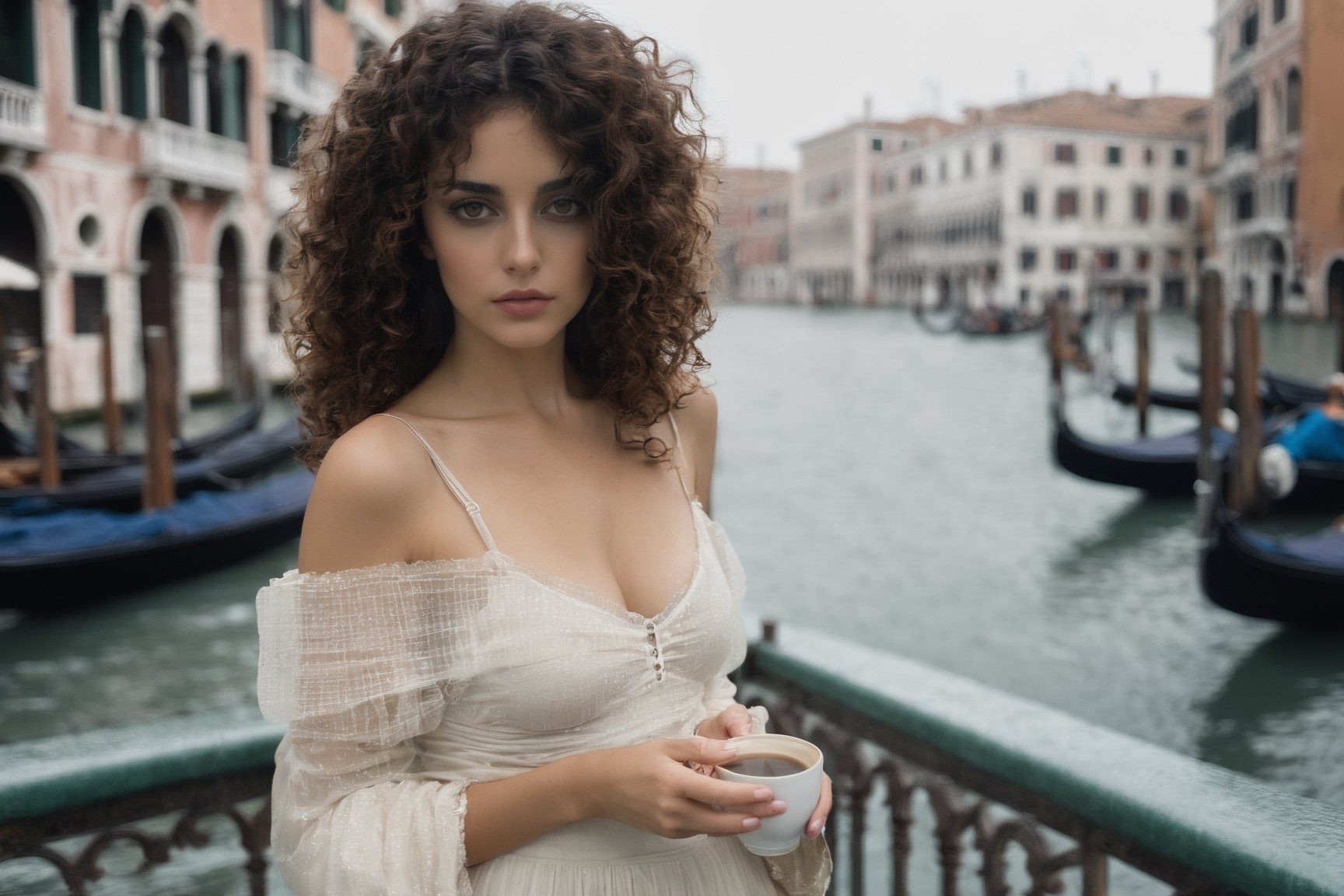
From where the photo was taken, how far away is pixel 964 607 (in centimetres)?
464

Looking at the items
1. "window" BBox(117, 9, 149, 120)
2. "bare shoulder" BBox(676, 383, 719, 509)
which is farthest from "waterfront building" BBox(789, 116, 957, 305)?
"bare shoulder" BBox(676, 383, 719, 509)

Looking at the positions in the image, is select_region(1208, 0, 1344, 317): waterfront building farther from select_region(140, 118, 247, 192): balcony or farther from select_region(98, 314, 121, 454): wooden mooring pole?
select_region(98, 314, 121, 454): wooden mooring pole

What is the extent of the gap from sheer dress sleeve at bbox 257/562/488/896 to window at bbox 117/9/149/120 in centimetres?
713

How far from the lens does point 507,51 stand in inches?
22.9

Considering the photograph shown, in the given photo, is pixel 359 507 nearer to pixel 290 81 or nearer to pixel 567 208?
pixel 567 208

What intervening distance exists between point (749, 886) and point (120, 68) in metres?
7.29

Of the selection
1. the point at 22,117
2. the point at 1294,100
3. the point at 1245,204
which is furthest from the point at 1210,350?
the point at 1245,204

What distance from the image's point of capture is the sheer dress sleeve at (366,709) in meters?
0.55

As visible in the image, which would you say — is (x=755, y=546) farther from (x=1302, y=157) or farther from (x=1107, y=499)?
(x=1302, y=157)

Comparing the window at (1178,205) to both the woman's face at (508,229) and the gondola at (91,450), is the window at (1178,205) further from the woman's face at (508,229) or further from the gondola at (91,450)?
the woman's face at (508,229)

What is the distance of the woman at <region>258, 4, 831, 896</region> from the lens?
0.55 metres

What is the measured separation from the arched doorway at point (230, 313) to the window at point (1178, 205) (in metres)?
19.1

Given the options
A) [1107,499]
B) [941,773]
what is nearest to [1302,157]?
[1107,499]

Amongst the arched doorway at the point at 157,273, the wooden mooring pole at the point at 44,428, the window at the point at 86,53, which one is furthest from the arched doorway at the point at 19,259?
the wooden mooring pole at the point at 44,428
